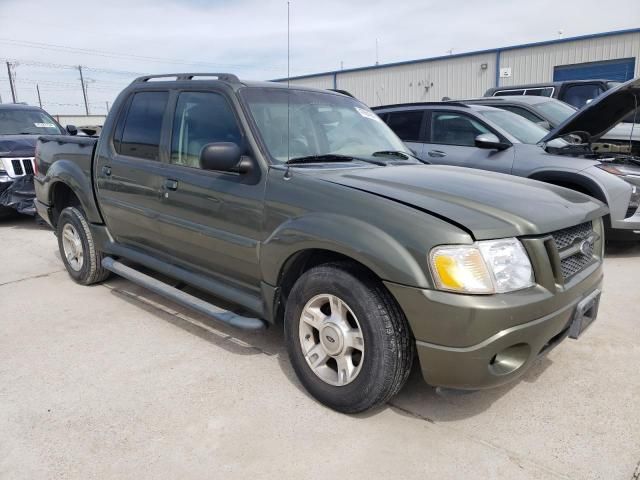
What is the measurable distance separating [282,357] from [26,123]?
8044 millimetres

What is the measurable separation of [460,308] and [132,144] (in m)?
3.01

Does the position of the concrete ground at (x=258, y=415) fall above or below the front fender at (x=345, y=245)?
below

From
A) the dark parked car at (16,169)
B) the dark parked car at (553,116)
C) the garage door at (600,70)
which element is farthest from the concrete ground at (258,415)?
the garage door at (600,70)

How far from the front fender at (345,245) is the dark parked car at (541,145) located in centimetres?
356

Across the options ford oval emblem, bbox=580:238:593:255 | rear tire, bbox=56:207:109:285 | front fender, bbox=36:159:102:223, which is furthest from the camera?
rear tire, bbox=56:207:109:285

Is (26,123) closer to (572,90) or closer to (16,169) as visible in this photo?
(16,169)

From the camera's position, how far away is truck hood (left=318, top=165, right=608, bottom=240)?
2365 mm

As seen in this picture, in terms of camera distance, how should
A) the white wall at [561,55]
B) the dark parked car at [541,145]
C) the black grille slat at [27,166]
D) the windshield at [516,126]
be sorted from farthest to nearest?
1. the white wall at [561,55]
2. the black grille slat at [27,166]
3. the windshield at [516,126]
4. the dark parked car at [541,145]

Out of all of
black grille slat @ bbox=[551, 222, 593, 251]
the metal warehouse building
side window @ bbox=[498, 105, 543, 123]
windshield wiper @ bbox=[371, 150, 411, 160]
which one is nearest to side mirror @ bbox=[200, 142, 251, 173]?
windshield wiper @ bbox=[371, 150, 411, 160]

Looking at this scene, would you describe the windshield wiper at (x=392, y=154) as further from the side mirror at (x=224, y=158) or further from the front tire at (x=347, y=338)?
the front tire at (x=347, y=338)

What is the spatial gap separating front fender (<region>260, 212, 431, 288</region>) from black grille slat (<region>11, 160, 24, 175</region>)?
6534 millimetres

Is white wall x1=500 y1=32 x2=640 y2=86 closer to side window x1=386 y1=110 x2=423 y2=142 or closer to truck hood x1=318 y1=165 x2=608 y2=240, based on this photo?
side window x1=386 y1=110 x2=423 y2=142

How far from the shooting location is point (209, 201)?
3.29m

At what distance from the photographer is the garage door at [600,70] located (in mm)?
17344
